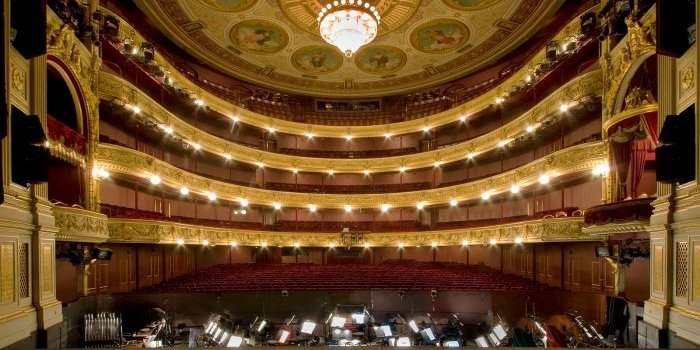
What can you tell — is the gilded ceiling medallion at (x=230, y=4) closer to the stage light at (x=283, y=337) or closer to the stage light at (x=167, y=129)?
the stage light at (x=167, y=129)

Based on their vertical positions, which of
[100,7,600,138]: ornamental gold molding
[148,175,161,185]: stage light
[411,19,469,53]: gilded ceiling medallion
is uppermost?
[411,19,469,53]: gilded ceiling medallion

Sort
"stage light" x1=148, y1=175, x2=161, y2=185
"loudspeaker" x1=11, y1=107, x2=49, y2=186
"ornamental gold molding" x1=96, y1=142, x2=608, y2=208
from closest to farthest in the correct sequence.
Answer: "loudspeaker" x1=11, y1=107, x2=49, y2=186 < "ornamental gold molding" x1=96, y1=142, x2=608, y2=208 < "stage light" x1=148, y1=175, x2=161, y2=185

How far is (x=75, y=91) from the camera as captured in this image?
10172 mm

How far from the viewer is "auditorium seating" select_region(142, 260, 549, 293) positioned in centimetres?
1462

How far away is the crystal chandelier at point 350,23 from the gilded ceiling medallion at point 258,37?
4.79 m

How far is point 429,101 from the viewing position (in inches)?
955

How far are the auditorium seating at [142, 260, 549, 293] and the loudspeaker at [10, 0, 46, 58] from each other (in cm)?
951

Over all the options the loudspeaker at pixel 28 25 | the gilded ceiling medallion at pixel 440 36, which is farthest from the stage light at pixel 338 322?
the gilded ceiling medallion at pixel 440 36

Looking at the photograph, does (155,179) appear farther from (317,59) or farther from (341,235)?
(341,235)

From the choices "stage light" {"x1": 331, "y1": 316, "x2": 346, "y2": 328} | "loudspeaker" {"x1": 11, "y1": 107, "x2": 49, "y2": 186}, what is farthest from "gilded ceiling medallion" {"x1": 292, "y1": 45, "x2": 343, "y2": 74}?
"loudspeaker" {"x1": 11, "y1": 107, "x2": 49, "y2": 186}

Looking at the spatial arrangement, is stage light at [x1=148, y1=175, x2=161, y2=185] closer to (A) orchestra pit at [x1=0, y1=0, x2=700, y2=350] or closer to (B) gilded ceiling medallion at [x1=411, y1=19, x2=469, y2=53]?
(A) orchestra pit at [x1=0, y1=0, x2=700, y2=350]

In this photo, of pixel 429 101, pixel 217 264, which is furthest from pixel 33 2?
pixel 429 101

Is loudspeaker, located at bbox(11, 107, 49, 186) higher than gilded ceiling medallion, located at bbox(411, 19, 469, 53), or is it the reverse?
gilded ceiling medallion, located at bbox(411, 19, 469, 53)

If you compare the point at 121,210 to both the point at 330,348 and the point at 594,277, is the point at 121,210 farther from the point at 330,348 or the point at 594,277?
the point at 594,277
